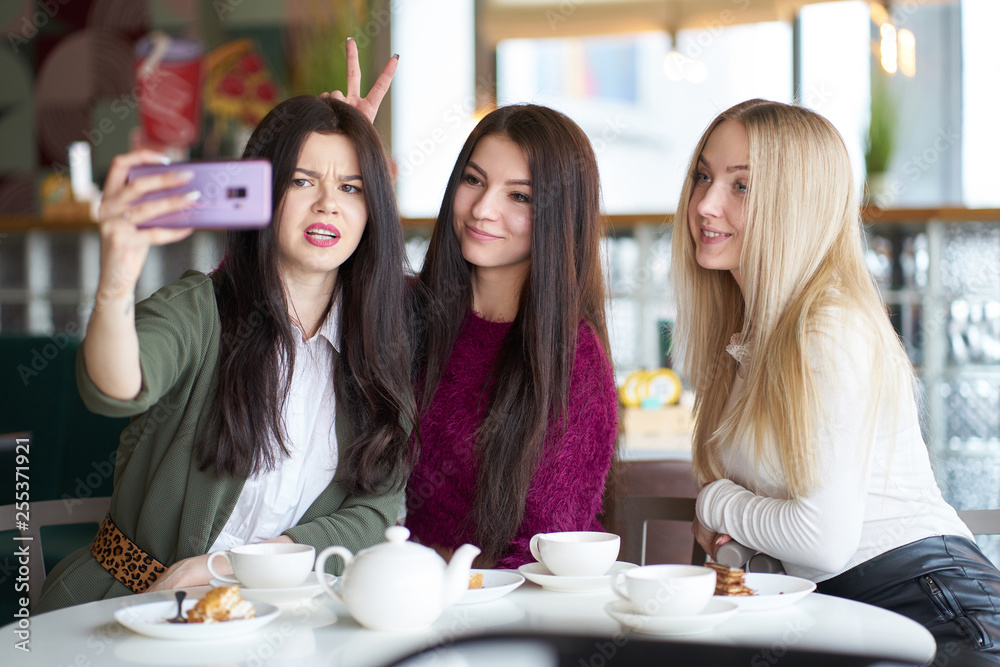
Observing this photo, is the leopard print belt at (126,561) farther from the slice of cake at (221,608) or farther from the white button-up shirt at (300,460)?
the slice of cake at (221,608)

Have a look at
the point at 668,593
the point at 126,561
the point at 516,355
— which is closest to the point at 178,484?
the point at 126,561

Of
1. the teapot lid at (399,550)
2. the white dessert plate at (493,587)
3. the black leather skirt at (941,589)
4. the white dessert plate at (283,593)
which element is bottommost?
the black leather skirt at (941,589)

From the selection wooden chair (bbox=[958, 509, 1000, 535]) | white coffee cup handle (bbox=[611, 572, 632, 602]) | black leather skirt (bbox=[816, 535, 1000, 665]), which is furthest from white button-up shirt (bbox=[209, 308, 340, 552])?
wooden chair (bbox=[958, 509, 1000, 535])

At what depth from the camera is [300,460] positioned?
1.56m

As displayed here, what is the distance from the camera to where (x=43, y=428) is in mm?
3191

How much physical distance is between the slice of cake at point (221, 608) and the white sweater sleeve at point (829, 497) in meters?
0.77

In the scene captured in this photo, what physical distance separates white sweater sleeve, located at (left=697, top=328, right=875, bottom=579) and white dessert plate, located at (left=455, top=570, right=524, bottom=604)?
41cm

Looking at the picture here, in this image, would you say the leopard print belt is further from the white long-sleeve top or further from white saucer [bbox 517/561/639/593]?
the white long-sleeve top

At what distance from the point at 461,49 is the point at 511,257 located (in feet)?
13.5

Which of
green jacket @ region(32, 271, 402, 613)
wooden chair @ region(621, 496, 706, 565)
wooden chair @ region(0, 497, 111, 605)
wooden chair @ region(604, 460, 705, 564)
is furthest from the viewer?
wooden chair @ region(604, 460, 705, 564)

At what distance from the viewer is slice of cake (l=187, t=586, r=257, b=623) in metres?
1.05

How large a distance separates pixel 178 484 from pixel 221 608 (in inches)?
17.6

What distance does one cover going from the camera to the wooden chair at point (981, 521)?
5.47ft

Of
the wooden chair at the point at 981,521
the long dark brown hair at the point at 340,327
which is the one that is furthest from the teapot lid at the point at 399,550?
the wooden chair at the point at 981,521
